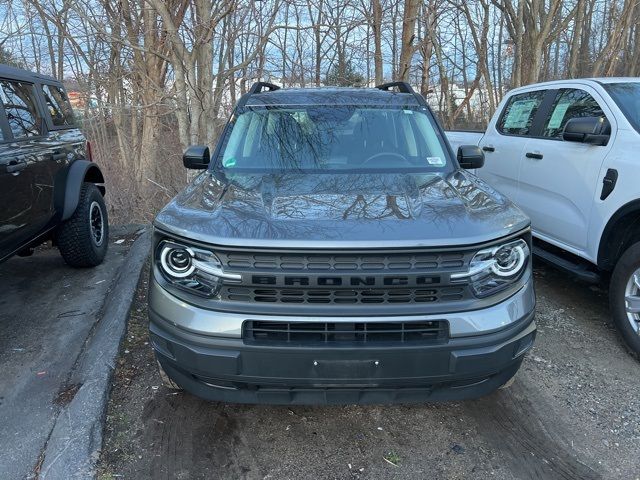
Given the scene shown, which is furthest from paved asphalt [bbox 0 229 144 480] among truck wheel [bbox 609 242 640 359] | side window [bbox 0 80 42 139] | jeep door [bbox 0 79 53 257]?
truck wheel [bbox 609 242 640 359]

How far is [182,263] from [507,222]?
157 cm

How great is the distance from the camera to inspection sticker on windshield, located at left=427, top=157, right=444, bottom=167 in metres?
3.49

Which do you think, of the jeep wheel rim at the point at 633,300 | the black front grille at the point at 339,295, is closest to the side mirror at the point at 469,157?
the jeep wheel rim at the point at 633,300

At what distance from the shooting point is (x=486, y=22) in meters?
16.4

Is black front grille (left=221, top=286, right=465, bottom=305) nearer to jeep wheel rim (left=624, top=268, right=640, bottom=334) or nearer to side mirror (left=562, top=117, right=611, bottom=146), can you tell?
jeep wheel rim (left=624, top=268, right=640, bottom=334)

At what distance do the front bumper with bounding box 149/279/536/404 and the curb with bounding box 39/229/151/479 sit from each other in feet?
2.10

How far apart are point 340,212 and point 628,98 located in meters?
2.91

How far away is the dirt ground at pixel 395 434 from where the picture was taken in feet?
8.17

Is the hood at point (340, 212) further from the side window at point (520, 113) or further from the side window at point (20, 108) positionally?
the side window at point (520, 113)

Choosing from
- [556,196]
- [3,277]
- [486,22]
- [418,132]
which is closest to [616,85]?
[556,196]

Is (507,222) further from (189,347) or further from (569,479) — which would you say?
(189,347)

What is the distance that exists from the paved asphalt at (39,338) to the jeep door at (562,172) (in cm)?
389

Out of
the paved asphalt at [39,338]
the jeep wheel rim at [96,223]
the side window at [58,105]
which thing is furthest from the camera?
the jeep wheel rim at [96,223]

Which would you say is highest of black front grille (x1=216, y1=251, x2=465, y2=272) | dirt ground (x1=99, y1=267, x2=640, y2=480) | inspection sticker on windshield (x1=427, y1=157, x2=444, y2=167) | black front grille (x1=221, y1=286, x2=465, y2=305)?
inspection sticker on windshield (x1=427, y1=157, x2=444, y2=167)
